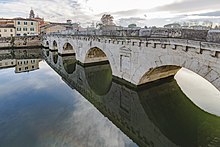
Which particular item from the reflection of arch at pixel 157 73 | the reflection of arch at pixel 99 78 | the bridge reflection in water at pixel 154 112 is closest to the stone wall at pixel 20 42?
the reflection of arch at pixel 99 78

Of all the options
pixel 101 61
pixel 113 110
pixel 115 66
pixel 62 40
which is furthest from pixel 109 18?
pixel 113 110

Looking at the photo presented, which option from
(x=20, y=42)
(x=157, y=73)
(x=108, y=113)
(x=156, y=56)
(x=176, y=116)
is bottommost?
(x=108, y=113)

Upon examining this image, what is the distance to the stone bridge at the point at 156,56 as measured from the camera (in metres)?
10.2

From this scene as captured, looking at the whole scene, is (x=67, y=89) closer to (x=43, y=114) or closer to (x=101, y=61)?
(x=43, y=114)

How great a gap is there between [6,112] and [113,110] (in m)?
7.92

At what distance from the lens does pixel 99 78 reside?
2231 cm

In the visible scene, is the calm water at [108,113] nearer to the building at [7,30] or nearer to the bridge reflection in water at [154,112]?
the bridge reflection in water at [154,112]

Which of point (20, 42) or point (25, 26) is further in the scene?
point (25, 26)

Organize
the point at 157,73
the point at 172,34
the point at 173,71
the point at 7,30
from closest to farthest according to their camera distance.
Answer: the point at 172,34 < the point at 157,73 < the point at 173,71 < the point at 7,30

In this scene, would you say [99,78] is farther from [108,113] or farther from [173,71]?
[108,113]

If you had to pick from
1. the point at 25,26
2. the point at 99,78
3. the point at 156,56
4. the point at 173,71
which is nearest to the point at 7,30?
the point at 25,26

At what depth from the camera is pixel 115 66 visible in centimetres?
1958

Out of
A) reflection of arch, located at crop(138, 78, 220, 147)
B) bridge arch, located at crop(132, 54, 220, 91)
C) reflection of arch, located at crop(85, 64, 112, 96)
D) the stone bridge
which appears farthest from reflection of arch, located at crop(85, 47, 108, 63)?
reflection of arch, located at crop(138, 78, 220, 147)

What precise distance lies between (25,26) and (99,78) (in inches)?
2288
